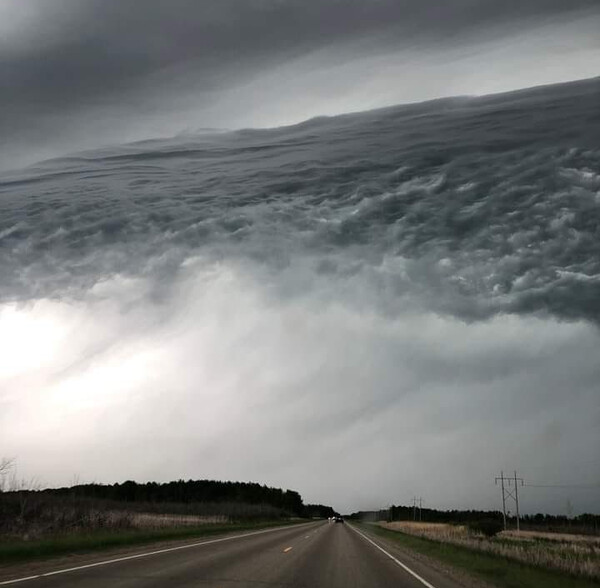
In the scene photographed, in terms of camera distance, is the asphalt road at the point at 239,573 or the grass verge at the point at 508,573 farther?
the grass verge at the point at 508,573

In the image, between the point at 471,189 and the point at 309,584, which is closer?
the point at 309,584

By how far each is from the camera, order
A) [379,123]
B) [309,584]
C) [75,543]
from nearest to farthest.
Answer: [309,584]
[379,123]
[75,543]

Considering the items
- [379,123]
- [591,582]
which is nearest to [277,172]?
[379,123]

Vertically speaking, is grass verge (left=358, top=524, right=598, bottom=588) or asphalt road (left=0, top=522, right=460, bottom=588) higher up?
asphalt road (left=0, top=522, right=460, bottom=588)

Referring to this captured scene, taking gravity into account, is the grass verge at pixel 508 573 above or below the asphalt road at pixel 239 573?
below

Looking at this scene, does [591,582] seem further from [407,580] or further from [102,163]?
[102,163]

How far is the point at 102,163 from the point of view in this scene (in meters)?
18.8

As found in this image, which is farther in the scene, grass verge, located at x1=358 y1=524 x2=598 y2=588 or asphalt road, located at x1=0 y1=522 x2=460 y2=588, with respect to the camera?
grass verge, located at x1=358 y1=524 x2=598 y2=588

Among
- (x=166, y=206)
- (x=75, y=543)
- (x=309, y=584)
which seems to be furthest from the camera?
(x=75, y=543)

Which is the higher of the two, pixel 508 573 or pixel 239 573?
pixel 239 573

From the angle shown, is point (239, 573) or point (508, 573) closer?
point (239, 573)

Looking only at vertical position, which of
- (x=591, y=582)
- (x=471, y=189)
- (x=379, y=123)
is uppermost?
(x=379, y=123)

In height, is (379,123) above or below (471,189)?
above

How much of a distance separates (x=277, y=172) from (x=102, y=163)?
5283 mm
